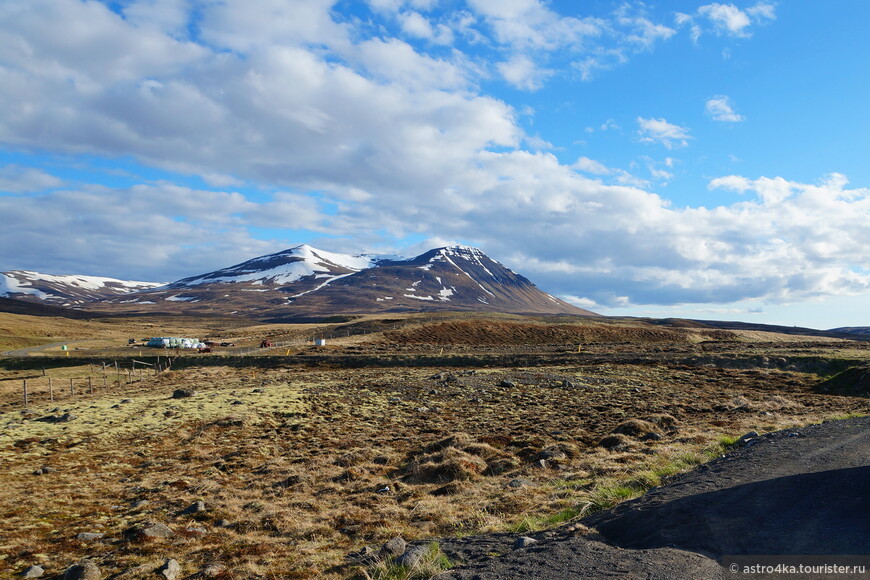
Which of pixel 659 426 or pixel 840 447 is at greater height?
→ pixel 840 447

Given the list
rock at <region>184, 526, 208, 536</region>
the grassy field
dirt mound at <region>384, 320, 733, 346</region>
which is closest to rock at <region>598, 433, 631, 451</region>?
the grassy field

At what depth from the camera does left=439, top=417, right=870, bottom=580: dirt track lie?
746 centimetres

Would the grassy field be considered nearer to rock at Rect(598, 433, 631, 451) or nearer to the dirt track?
rock at Rect(598, 433, 631, 451)

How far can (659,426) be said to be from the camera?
2184 cm

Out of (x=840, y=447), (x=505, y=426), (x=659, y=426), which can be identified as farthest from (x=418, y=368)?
(x=840, y=447)

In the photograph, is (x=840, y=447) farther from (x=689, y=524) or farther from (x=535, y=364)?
(x=535, y=364)

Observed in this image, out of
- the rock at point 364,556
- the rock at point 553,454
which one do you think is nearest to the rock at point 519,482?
the rock at point 553,454

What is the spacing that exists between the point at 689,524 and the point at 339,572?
21.9 feet

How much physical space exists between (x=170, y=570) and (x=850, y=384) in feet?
141

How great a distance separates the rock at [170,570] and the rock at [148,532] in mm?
2104

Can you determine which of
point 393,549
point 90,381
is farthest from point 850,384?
point 90,381

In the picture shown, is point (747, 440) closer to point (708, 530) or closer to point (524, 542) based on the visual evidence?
point (708, 530)

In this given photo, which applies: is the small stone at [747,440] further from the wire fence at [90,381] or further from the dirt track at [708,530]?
the wire fence at [90,381]

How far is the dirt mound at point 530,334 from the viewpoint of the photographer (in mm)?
86625
